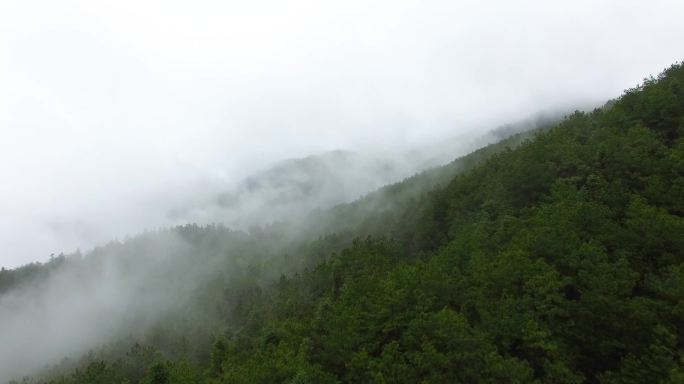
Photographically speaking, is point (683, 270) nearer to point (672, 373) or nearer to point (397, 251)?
point (672, 373)

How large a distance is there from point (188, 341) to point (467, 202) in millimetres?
122564

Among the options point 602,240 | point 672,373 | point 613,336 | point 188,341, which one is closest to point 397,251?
point 602,240

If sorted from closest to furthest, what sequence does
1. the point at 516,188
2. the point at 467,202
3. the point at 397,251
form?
the point at 516,188 → the point at 467,202 → the point at 397,251

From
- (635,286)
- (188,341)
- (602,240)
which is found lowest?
(188,341)

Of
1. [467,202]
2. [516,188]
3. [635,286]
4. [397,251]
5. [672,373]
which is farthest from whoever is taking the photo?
[397,251]

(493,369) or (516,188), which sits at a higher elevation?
(516,188)

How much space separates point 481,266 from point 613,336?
14367 millimetres

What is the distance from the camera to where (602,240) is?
146ft

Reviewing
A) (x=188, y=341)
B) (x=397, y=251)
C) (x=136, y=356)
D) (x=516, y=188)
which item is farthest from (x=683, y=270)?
(x=188, y=341)

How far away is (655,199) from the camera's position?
48.5 metres

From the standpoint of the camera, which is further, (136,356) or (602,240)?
(136,356)

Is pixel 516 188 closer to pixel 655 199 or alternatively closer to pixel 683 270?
pixel 655 199

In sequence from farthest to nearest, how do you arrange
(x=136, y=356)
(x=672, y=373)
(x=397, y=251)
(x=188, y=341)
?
(x=188, y=341) → (x=136, y=356) → (x=397, y=251) → (x=672, y=373)

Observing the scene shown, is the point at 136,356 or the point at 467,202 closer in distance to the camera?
the point at 467,202
